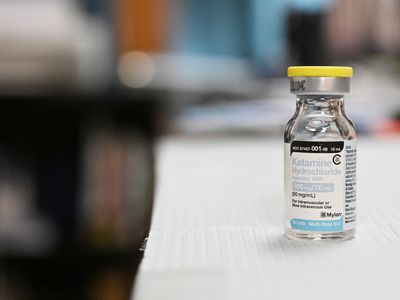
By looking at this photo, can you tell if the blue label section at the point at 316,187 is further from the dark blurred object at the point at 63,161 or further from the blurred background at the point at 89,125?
the dark blurred object at the point at 63,161

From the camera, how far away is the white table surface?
0.37 meters

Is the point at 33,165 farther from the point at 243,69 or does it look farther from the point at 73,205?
the point at 243,69

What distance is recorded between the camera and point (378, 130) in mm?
1387

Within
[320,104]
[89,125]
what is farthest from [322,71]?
[89,125]

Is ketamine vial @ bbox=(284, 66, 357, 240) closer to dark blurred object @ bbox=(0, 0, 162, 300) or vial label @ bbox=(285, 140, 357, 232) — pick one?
vial label @ bbox=(285, 140, 357, 232)

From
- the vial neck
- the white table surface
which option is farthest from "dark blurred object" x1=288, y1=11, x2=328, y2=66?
the vial neck

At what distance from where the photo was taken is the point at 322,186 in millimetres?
494

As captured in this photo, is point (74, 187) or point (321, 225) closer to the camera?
point (321, 225)

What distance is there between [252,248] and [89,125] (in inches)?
50.9

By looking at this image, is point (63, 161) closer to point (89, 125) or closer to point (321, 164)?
point (89, 125)

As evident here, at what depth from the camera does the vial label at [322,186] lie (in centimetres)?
49

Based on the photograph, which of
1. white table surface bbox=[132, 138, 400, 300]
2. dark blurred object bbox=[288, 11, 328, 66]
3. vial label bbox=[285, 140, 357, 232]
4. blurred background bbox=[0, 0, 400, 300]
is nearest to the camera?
white table surface bbox=[132, 138, 400, 300]

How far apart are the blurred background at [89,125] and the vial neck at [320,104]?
858 mm

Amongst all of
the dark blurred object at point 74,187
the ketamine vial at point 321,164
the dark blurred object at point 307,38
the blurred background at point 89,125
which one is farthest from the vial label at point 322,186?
the dark blurred object at point 307,38
